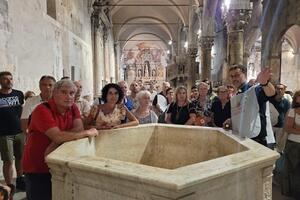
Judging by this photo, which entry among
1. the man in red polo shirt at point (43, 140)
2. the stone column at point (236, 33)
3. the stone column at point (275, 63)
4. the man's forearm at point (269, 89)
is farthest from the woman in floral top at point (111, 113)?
the stone column at point (275, 63)

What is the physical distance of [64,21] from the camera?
33.1 ft

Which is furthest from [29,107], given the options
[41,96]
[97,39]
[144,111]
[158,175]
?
[97,39]

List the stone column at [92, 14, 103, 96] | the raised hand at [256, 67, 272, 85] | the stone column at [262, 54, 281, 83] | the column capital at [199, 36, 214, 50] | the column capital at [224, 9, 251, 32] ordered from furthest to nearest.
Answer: the column capital at [199, 36, 214, 50]
the stone column at [92, 14, 103, 96]
the stone column at [262, 54, 281, 83]
the column capital at [224, 9, 251, 32]
the raised hand at [256, 67, 272, 85]

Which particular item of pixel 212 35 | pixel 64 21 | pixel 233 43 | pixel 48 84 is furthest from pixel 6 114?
pixel 212 35

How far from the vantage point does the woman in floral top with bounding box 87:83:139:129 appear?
3521 millimetres

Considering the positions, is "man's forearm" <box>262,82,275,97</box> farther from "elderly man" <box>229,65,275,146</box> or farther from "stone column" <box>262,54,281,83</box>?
"stone column" <box>262,54,281,83</box>

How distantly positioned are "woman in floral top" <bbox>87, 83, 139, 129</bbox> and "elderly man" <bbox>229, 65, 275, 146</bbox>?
118cm

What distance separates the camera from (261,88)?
10.5 ft

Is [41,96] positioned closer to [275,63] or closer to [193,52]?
[275,63]

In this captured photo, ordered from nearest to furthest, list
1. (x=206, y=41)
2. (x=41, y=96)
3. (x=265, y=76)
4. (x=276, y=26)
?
(x=265, y=76) < (x=41, y=96) < (x=276, y=26) < (x=206, y=41)

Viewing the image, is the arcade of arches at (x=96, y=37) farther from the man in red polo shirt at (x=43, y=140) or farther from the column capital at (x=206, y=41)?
the man in red polo shirt at (x=43, y=140)

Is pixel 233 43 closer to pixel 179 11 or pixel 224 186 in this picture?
pixel 224 186

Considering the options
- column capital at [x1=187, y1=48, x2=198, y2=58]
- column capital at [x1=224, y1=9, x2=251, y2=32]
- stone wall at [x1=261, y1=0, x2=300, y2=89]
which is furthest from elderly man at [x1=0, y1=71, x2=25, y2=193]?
column capital at [x1=187, y1=48, x2=198, y2=58]

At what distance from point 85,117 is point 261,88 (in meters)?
1.99
